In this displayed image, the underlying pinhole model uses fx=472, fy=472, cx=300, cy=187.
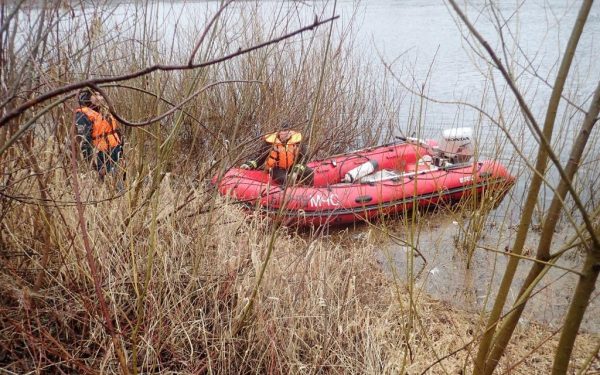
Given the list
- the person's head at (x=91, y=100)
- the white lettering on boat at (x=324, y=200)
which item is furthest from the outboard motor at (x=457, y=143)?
the person's head at (x=91, y=100)

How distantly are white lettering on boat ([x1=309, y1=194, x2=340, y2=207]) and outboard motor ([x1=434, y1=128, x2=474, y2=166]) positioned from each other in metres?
1.68

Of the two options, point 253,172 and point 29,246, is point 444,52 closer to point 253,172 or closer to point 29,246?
point 253,172

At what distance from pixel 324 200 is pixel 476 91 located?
4.63 meters

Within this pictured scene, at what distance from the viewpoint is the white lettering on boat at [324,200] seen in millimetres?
5102

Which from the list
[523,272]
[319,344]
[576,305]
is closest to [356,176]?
[523,272]

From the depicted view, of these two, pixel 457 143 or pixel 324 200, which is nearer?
pixel 324 200

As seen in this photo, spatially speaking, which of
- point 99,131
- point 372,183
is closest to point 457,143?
point 372,183

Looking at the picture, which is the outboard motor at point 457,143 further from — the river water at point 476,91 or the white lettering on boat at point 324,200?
the white lettering on boat at point 324,200

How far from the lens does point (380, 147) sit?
6.44m

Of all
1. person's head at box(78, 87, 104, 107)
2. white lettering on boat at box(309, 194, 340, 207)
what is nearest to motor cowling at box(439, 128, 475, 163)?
white lettering on boat at box(309, 194, 340, 207)

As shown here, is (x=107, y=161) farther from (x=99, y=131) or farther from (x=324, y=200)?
(x=324, y=200)

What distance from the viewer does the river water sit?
317 cm

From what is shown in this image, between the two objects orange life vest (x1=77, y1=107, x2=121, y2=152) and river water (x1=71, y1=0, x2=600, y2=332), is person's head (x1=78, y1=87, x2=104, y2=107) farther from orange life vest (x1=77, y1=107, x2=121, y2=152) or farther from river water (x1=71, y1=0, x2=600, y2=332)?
river water (x1=71, y1=0, x2=600, y2=332)

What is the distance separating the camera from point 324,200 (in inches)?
203
